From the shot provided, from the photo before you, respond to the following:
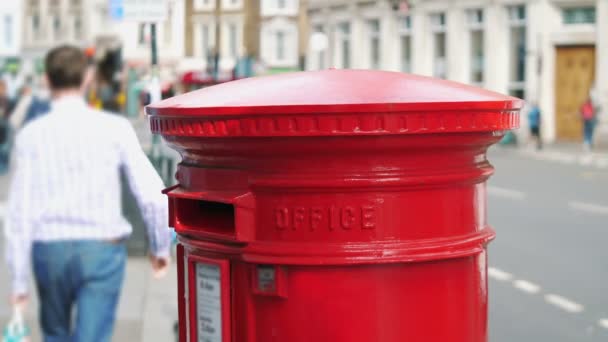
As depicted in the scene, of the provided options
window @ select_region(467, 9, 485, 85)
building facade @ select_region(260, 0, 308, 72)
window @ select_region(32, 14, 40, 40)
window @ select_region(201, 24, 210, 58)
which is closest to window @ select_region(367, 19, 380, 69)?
window @ select_region(467, 9, 485, 85)

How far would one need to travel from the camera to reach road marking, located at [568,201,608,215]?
17391mm

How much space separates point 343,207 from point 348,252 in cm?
10

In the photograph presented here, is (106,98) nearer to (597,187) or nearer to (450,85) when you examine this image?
(597,187)

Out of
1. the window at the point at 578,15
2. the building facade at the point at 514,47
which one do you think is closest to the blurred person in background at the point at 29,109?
the building facade at the point at 514,47

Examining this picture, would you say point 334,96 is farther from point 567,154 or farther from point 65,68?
point 567,154

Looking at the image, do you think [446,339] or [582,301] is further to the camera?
[582,301]

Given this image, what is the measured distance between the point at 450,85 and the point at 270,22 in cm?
6589

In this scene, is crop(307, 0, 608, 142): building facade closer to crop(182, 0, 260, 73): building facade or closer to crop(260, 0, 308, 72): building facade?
crop(182, 0, 260, 73): building facade

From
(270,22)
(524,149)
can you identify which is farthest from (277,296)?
(270,22)

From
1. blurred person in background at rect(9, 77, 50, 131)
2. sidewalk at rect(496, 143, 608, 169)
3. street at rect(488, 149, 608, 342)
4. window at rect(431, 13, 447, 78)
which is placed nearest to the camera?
street at rect(488, 149, 608, 342)

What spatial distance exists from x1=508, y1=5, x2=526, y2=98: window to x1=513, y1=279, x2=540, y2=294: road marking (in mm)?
30432

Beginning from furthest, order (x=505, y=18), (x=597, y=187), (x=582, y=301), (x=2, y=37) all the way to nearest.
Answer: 1. (x=2, y=37)
2. (x=505, y=18)
3. (x=597, y=187)
4. (x=582, y=301)

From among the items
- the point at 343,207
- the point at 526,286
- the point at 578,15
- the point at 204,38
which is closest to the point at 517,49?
the point at 578,15

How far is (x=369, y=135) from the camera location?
2887 millimetres
